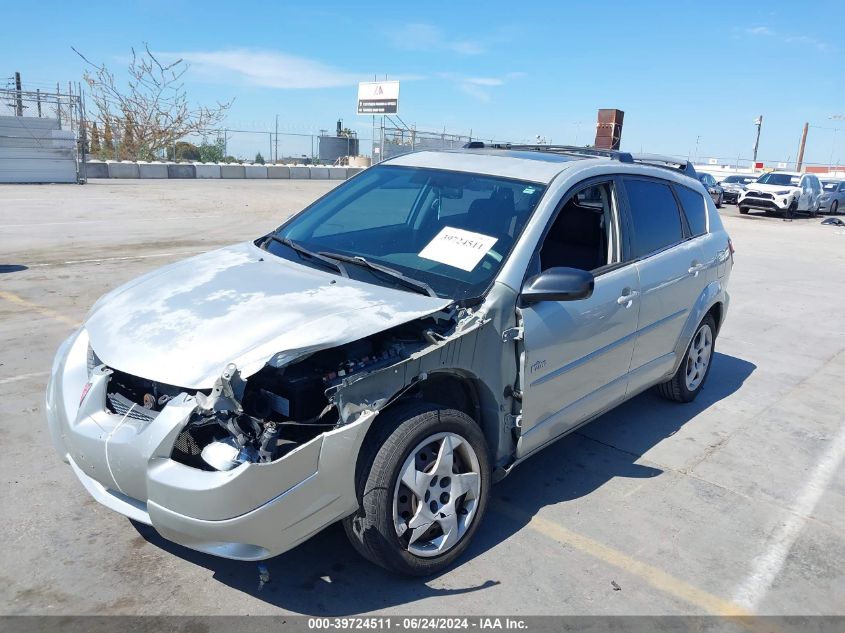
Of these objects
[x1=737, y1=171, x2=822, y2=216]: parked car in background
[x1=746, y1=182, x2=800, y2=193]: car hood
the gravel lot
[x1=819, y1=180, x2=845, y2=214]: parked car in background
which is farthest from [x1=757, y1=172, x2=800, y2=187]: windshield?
the gravel lot

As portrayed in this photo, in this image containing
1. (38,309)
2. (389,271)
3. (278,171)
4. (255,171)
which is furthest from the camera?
(278,171)

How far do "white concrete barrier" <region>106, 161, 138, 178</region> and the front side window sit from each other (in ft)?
85.1

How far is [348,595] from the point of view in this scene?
2.97 meters

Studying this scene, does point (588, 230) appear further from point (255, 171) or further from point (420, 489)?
point (255, 171)

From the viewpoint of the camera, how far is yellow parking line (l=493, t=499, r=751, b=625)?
10.1 feet

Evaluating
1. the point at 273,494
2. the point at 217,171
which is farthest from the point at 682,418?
the point at 217,171

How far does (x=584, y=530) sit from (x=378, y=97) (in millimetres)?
51475

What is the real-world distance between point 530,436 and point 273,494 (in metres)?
1.51

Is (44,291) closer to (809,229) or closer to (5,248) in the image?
(5,248)

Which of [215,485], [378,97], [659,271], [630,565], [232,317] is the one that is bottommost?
[630,565]

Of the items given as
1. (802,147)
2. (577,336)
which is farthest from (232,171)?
(802,147)

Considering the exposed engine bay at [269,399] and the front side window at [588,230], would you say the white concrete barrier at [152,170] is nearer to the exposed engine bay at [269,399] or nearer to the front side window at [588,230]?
the front side window at [588,230]

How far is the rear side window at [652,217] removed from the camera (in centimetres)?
438

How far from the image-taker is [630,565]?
332 cm
